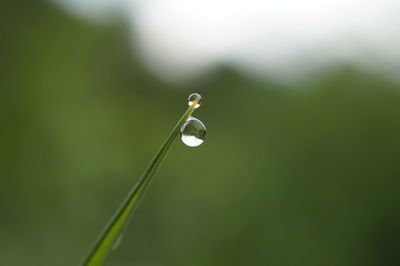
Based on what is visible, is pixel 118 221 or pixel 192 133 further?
pixel 192 133

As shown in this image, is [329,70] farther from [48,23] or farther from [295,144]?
[48,23]

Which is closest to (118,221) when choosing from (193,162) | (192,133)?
(192,133)

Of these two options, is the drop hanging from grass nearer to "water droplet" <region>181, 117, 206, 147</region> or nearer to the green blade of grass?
"water droplet" <region>181, 117, 206, 147</region>

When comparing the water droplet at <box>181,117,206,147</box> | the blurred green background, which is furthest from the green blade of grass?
the blurred green background

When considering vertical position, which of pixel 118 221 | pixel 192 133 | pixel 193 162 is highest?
pixel 193 162

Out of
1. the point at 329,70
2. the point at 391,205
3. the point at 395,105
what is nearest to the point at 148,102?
the point at 329,70

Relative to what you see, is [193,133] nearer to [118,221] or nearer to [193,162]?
[118,221]
